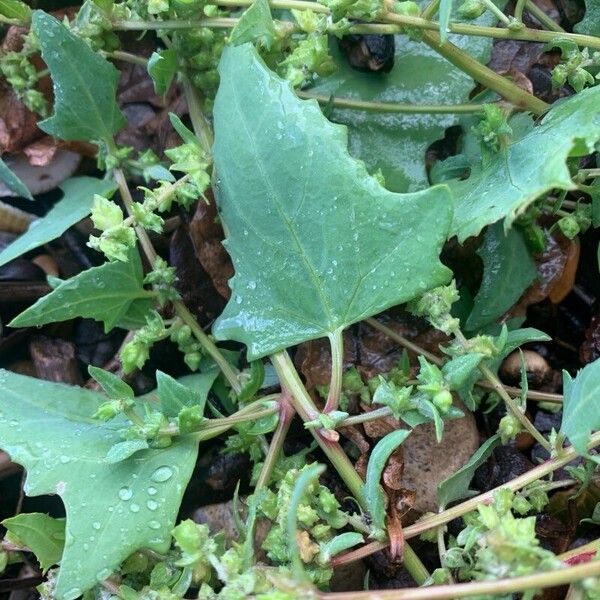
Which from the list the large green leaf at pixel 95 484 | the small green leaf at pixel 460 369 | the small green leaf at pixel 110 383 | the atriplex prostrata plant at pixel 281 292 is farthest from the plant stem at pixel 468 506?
the small green leaf at pixel 110 383

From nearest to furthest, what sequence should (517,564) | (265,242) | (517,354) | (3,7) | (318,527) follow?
(517,564) → (318,527) → (265,242) → (3,7) → (517,354)

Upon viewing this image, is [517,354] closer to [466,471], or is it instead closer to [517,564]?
[466,471]

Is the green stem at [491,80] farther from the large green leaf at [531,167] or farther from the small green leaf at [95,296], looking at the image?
the small green leaf at [95,296]

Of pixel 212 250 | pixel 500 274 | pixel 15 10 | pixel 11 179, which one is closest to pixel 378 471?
pixel 500 274

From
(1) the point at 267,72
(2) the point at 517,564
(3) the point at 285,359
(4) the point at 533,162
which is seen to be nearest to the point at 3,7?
(1) the point at 267,72

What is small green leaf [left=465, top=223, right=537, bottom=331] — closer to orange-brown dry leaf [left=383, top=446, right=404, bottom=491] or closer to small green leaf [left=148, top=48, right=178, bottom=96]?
orange-brown dry leaf [left=383, top=446, right=404, bottom=491]

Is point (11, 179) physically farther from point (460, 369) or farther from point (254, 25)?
point (460, 369)

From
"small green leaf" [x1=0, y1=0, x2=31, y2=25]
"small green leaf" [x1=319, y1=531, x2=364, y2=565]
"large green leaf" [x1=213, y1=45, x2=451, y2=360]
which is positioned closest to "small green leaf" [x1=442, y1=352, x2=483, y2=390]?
"large green leaf" [x1=213, y1=45, x2=451, y2=360]
